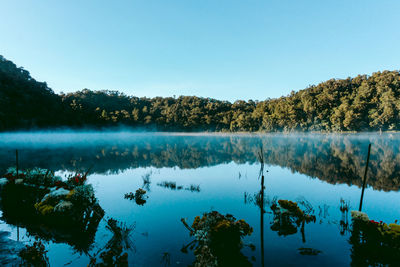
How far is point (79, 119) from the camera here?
342 ft

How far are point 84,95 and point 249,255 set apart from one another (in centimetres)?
14300

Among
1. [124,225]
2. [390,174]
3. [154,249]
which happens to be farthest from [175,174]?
[390,174]

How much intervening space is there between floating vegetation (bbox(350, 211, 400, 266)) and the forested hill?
284 feet

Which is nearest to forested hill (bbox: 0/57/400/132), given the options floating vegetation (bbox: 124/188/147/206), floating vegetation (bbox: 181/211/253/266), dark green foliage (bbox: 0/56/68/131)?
dark green foliage (bbox: 0/56/68/131)

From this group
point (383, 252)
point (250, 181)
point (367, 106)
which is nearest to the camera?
point (383, 252)

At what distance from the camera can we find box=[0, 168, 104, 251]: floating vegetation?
7883mm

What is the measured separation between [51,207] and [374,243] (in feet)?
39.6

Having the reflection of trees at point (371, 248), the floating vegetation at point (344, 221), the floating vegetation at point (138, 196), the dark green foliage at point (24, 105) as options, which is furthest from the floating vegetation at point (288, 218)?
the dark green foliage at point (24, 105)

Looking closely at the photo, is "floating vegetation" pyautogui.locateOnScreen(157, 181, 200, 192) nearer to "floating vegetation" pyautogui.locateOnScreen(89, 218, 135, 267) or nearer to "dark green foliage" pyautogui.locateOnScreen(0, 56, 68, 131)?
"floating vegetation" pyautogui.locateOnScreen(89, 218, 135, 267)

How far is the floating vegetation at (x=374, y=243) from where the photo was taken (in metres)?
6.07

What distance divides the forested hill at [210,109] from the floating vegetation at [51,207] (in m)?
81.0

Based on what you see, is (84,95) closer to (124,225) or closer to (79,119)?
(79,119)

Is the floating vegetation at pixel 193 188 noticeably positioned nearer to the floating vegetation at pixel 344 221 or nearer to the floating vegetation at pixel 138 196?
the floating vegetation at pixel 138 196

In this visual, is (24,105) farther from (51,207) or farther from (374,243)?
(374,243)
